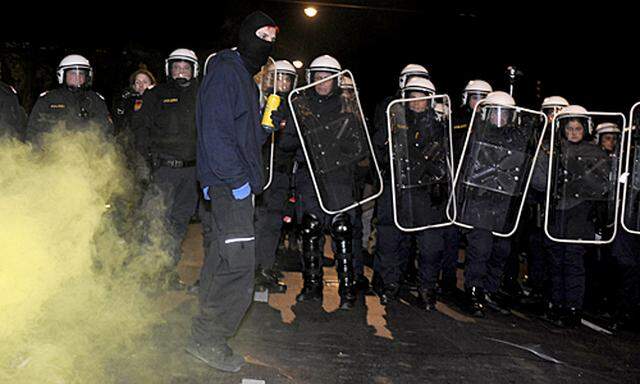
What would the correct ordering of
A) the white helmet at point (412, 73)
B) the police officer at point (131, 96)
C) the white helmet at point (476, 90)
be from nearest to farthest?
the white helmet at point (412, 73) → the white helmet at point (476, 90) → the police officer at point (131, 96)

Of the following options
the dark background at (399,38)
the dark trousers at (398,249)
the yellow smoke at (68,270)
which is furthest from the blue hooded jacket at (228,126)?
the dark trousers at (398,249)

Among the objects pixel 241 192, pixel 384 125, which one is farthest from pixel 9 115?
pixel 384 125

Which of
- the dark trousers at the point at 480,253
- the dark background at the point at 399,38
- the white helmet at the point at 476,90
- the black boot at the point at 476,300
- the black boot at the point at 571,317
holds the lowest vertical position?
the black boot at the point at 571,317

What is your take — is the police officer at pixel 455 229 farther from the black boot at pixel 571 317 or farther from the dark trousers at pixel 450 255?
the black boot at pixel 571 317

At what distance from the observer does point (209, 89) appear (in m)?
4.37

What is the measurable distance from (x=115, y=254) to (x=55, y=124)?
1.47 m

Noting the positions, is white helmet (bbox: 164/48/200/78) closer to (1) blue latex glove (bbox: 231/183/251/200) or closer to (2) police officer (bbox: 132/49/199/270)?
(2) police officer (bbox: 132/49/199/270)

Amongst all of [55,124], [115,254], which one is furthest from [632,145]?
[55,124]

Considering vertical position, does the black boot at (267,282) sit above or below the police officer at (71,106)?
below

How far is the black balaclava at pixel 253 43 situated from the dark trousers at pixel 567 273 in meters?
3.74

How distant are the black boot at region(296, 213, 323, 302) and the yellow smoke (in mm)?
1451

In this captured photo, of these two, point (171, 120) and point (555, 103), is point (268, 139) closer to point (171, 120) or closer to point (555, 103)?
point (171, 120)

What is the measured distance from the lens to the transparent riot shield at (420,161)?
6.44 meters

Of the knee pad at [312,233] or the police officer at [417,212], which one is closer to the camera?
the knee pad at [312,233]
